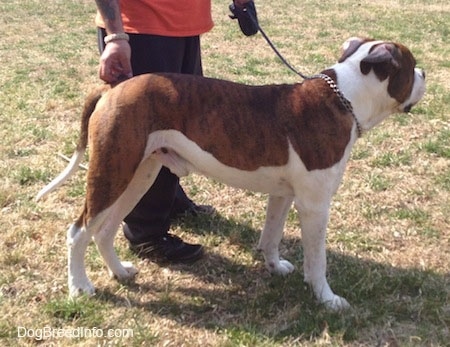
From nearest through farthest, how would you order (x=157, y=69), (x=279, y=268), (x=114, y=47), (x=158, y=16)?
(x=114, y=47) → (x=158, y=16) → (x=157, y=69) → (x=279, y=268)

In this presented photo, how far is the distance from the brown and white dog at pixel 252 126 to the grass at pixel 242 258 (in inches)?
20.0

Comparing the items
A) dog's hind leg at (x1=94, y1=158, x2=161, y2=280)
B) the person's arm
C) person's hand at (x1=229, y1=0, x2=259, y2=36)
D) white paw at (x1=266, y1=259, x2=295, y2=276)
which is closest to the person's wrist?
the person's arm

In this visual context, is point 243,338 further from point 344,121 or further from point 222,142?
point 344,121

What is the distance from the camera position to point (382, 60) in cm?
334

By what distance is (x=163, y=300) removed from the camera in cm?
378

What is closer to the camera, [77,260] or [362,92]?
[362,92]

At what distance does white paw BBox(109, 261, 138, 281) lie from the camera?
13.0 ft

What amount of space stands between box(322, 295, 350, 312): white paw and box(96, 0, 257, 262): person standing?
1022 millimetres

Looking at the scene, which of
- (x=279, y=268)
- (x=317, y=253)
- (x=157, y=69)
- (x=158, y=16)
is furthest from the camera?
(x=279, y=268)

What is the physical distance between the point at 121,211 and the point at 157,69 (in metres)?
0.91

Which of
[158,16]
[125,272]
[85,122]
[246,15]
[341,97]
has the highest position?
[158,16]

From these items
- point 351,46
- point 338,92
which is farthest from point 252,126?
point 351,46

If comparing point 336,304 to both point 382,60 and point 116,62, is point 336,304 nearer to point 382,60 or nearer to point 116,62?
point 382,60

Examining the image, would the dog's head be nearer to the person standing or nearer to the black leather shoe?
the person standing
